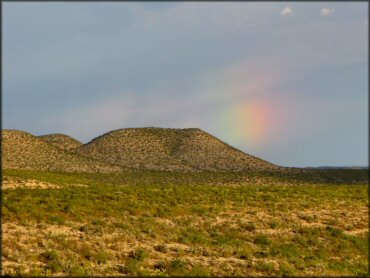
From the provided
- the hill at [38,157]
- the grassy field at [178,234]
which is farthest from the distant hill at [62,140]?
the grassy field at [178,234]

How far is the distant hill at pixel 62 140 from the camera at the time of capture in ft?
457

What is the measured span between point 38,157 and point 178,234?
64.8 m

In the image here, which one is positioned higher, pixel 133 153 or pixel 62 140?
pixel 62 140

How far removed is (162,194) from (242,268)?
20.8 metres

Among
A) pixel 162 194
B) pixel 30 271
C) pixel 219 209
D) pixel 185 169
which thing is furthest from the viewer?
pixel 185 169

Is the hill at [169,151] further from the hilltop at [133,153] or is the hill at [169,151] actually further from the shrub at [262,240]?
the shrub at [262,240]

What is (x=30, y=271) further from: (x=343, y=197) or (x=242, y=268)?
(x=343, y=197)

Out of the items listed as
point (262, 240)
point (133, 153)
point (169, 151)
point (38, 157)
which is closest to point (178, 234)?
point (262, 240)

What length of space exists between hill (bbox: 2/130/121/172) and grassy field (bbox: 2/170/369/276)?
3538cm

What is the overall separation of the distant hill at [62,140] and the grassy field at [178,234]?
305 ft

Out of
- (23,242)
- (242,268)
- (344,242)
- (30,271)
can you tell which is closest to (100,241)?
(23,242)

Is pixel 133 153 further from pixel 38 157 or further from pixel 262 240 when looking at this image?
pixel 262 240

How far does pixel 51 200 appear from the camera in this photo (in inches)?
1406

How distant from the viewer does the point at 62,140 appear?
14625cm
